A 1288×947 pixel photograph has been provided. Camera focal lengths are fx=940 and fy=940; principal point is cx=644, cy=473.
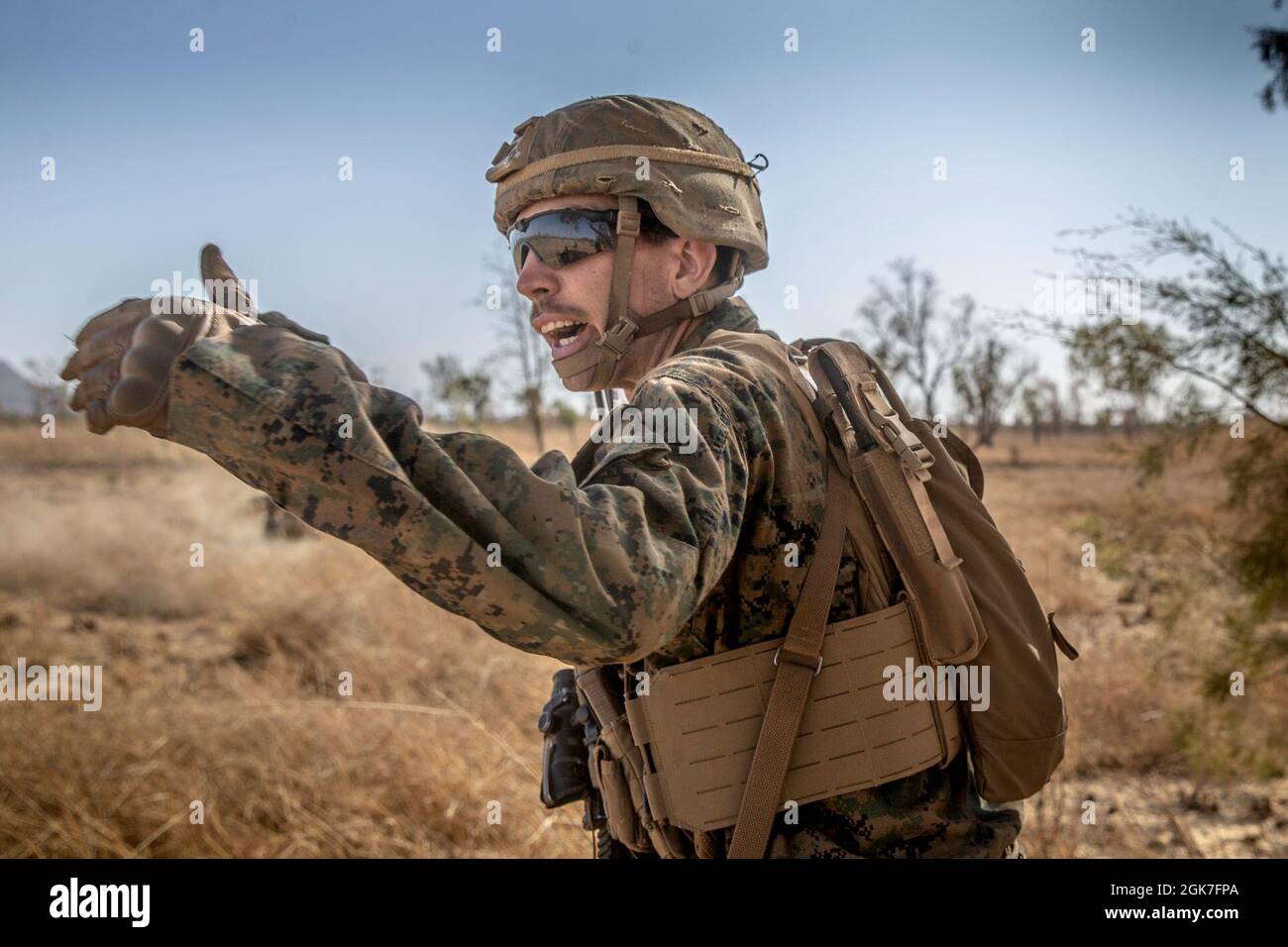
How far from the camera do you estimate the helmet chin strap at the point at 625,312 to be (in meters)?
1.99

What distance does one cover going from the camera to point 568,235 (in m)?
2.02

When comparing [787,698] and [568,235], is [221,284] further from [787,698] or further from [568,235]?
[787,698]

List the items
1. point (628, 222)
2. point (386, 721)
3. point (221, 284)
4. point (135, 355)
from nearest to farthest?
point (135, 355)
point (221, 284)
point (628, 222)
point (386, 721)

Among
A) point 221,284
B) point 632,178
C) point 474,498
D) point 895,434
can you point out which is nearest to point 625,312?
point 632,178

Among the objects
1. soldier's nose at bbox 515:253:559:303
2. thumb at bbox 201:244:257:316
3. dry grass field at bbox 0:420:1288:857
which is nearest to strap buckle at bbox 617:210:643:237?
soldier's nose at bbox 515:253:559:303

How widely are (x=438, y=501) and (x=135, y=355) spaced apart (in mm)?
369

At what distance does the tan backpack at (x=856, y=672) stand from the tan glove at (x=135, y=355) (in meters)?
0.87

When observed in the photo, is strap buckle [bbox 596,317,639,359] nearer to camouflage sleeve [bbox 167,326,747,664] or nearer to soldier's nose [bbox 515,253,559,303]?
soldier's nose [bbox 515,253,559,303]

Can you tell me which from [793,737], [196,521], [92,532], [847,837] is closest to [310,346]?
[793,737]

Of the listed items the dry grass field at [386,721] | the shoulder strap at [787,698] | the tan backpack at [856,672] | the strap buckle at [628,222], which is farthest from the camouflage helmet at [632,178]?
the dry grass field at [386,721]

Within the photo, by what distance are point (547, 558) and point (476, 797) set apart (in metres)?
4.42

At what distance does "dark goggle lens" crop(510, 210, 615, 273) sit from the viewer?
2.01 metres

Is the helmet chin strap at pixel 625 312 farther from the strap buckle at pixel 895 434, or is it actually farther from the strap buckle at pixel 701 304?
the strap buckle at pixel 895 434

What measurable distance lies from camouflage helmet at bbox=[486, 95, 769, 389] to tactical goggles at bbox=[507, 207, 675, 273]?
4cm
